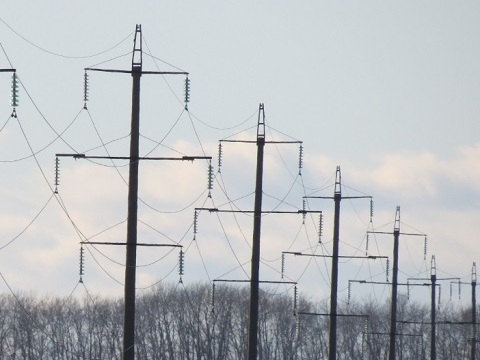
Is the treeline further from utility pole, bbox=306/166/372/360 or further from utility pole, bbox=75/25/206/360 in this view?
utility pole, bbox=75/25/206/360

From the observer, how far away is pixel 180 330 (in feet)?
472

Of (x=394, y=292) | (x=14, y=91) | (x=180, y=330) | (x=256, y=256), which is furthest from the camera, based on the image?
(x=180, y=330)

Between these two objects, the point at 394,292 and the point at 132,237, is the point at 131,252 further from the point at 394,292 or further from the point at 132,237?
the point at 394,292

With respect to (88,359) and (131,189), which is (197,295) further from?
(131,189)

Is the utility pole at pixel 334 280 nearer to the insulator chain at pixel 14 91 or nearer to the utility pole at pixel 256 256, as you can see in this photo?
the utility pole at pixel 256 256

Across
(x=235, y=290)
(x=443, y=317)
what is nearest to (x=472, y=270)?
(x=235, y=290)

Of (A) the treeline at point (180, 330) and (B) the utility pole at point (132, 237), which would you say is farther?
(A) the treeline at point (180, 330)

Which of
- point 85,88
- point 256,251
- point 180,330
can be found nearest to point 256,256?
point 256,251

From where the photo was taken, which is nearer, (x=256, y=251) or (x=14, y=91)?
(x=14, y=91)

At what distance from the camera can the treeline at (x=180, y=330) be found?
139 m

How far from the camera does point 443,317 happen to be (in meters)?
169

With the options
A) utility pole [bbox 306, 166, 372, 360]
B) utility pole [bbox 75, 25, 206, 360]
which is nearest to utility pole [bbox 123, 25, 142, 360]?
utility pole [bbox 75, 25, 206, 360]

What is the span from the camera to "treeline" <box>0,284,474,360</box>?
139m

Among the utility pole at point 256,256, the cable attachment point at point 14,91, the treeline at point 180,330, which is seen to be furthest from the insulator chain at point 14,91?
the treeline at point 180,330
